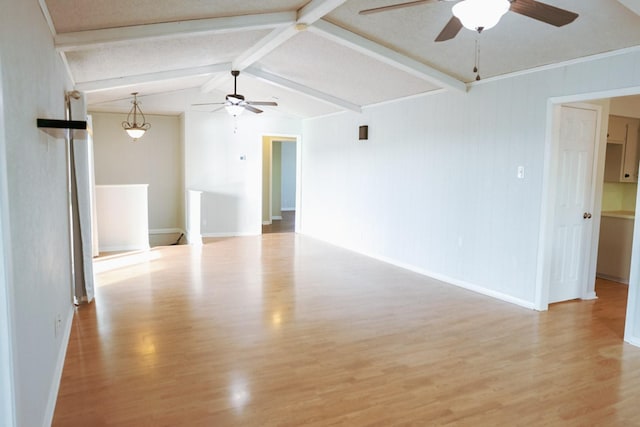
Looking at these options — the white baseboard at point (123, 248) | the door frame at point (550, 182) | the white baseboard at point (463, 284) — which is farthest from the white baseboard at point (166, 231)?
the door frame at point (550, 182)

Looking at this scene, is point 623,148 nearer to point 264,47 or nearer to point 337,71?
point 337,71

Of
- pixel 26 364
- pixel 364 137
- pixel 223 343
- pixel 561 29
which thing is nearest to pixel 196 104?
pixel 364 137

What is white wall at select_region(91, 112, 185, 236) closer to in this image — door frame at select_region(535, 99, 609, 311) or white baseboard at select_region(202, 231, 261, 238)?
white baseboard at select_region(202, 231, 261, 238)

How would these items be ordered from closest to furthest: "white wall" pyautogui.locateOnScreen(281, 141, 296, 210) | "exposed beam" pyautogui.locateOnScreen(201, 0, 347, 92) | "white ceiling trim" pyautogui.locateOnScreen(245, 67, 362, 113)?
"exposed beam" pyautogui.locateOnScreen(201, 0, 347, 92), "white ceiling trim" pyautogui.locateOnScreen(245, 67, 362, 113), "white wall" pyautogui.locateOnScreen(281, 141, 296, 210)

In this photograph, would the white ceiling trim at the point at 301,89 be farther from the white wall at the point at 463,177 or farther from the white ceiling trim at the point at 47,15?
the white ceiling trim at the point at 47,15

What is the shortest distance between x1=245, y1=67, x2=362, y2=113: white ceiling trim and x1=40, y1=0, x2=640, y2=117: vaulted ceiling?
0.02m

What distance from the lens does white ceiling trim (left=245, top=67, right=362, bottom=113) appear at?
6090 millimetres

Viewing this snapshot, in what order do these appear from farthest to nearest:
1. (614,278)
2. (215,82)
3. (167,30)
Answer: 1. (215,82)
2. (614,278)
3. (167,30)

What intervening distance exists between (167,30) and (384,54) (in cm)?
216

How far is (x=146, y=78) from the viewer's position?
17.2 ft

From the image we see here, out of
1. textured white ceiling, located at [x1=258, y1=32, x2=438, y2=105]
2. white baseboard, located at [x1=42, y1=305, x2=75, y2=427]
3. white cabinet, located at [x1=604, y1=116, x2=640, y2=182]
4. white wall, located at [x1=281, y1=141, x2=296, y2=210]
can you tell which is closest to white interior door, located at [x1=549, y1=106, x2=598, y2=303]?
white cabinet, located at [x1=604, y1=116, x2=640, y2=182]

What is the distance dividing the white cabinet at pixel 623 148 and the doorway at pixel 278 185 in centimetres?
556

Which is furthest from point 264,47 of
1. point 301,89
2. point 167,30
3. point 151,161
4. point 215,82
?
point 151,161

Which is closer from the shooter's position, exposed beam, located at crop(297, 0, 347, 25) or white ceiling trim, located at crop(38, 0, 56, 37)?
white ceiling trim, located at crop(38, 0, 56, 37)
